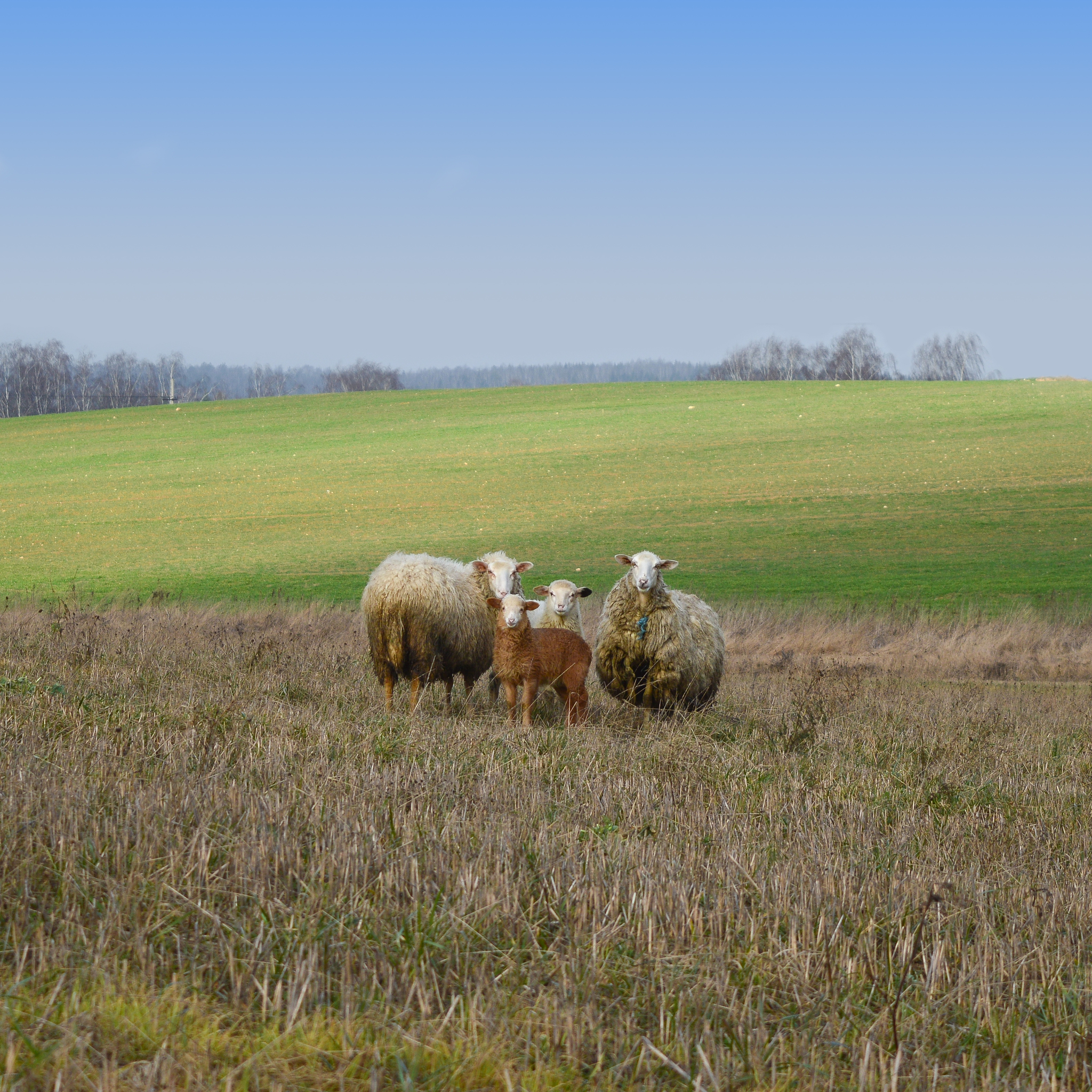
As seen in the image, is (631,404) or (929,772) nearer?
(929,772)

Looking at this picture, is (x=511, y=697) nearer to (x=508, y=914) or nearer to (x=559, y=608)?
(x=559, y=608)

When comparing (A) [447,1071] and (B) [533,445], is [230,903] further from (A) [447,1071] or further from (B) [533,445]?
(B) [533,445]

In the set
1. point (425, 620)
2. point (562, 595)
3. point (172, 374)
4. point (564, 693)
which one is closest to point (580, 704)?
point (564, 693)

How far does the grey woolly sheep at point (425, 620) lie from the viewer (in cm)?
1145

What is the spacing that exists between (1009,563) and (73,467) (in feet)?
140

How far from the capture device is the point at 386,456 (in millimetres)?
51562

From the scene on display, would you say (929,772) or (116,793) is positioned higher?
(116,793)

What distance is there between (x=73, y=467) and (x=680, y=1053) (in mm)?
55380

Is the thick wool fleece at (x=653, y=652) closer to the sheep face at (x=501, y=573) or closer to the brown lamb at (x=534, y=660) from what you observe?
the brown lamb at (x=534, y=660)

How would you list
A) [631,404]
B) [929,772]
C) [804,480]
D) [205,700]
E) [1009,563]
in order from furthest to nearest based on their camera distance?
1. [631,404]
2. [804,480]
3. [1009,563]
4. [205,700]
5. [929,772]

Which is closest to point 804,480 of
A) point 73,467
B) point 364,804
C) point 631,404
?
point 631,404

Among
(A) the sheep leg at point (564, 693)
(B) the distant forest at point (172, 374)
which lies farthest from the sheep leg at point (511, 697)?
(B) the distant forest at point (172, 374)

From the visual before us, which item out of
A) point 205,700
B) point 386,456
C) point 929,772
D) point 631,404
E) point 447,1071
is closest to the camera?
point 447,1071

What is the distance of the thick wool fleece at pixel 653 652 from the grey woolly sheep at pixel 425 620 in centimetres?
106
